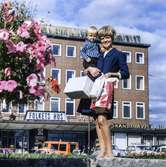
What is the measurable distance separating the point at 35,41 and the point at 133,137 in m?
59.6

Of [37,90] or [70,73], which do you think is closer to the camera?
[37,90]

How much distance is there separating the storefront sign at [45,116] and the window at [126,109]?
9163 millimetres

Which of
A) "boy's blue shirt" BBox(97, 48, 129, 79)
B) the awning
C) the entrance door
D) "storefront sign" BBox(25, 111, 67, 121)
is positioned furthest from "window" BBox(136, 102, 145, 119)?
"boy's blue shirt" BBox(97, 48, 129, 79)

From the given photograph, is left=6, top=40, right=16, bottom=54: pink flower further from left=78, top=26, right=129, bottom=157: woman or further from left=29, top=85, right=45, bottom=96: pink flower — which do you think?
left=78, top=26, right=129, bottom=157: woman

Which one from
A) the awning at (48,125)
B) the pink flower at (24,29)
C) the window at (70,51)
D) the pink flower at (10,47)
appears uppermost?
the window at (70,51)

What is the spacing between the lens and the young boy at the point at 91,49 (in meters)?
7.28

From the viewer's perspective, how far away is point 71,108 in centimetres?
6341

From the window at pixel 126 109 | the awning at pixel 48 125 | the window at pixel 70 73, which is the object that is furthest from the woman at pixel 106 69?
the window at pixel 126 109

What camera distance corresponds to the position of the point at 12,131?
194ft

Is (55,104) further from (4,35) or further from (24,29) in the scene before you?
Result: (4,35)

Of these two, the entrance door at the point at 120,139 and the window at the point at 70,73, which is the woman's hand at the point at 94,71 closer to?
the entrance door at the point at 120,139

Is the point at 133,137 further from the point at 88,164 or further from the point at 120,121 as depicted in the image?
the point at 88,164

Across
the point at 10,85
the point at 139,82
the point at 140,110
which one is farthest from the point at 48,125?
the point at 10,85

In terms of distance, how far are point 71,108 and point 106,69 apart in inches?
2212
